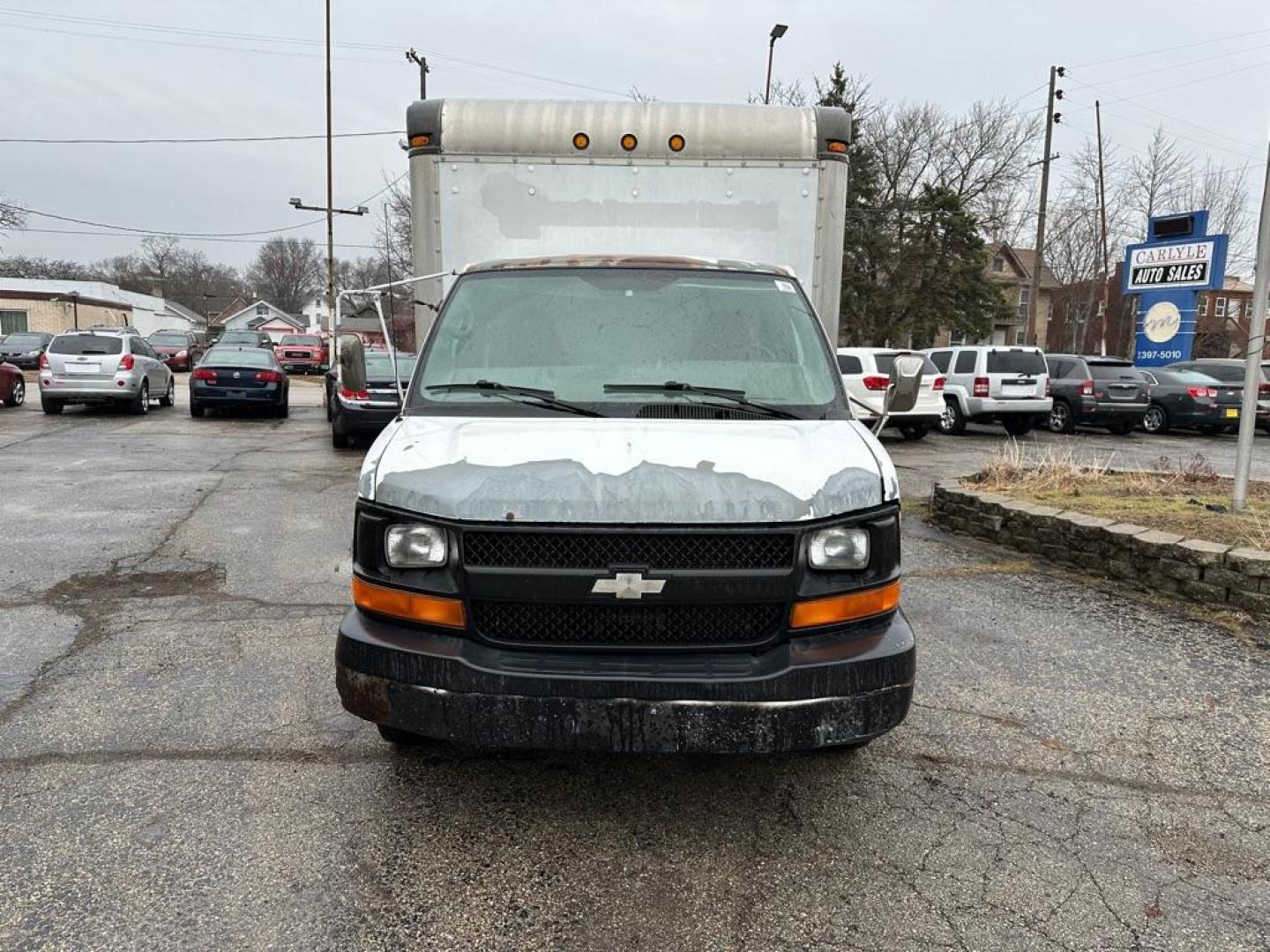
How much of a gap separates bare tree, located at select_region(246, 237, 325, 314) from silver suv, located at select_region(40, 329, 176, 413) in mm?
91371

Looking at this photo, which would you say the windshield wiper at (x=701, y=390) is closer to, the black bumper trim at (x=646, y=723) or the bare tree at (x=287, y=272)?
the black bumper trim at (x=646, y=723)

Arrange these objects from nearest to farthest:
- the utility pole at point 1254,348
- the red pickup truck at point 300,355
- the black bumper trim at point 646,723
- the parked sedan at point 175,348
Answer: the black bumper trim at point 646,723 → the utility pole at point 1254,348 → the parked sedan at point 175,348 → the red pickup truck at point 300,355

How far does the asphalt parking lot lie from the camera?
258cm

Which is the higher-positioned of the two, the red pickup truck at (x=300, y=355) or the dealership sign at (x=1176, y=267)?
the dealership sign at (x=1176, y=267)

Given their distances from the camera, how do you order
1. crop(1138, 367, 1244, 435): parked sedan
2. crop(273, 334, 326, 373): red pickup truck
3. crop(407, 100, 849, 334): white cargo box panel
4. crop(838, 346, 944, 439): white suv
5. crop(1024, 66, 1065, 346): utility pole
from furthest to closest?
crop(273, 334, 326, 373): red pickup truck → crop(1024, 66, 1065, 346): utility pole → crop(1138, 367, 1244, 435): parked sedan → crop(838, 346, 944, 439): white suv → crop(407, 100, 849, 334): white cargo box panel

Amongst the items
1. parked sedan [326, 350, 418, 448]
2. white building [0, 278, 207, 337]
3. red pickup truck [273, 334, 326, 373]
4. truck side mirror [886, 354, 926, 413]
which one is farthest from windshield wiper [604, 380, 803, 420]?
white building [0, 278, 207, 337]

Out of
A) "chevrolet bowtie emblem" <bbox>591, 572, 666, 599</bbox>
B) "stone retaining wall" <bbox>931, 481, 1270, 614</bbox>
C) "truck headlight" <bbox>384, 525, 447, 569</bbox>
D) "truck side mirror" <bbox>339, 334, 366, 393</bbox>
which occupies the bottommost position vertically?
"stone retaining wall" <bbox>931, 481, 1270, 614</bbox>

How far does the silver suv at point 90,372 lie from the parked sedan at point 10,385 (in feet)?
5.43

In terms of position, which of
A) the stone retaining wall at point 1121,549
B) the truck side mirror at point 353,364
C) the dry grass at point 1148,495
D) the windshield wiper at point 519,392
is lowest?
the stone retaining wall at point 1121,549

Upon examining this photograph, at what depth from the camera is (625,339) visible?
380 centimetres

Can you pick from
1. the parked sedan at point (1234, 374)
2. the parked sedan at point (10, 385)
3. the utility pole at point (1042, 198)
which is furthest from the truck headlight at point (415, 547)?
the utility pole at point (1042, 198)

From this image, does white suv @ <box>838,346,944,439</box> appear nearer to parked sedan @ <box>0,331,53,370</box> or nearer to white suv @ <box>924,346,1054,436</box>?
white suv @ <box>924,346,1054,436</box>

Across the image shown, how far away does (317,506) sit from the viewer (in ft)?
29.4

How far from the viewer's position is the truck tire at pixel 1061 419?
17812 millimetres
